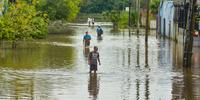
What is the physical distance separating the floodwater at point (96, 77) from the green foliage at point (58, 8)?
41940mm

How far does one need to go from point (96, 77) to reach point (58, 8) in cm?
5648

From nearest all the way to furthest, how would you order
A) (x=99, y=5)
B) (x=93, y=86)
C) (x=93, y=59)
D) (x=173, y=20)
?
1. (x=93, y=86)
2. (x=93, y=59)
3. (x=173, y=20)
4. (x=99, y=5)

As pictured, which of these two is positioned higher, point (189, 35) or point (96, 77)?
point (189, 35)

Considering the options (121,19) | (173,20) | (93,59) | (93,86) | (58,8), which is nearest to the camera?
(93,86)

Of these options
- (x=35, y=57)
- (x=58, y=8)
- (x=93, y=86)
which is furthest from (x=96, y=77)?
(x=58, y=8)

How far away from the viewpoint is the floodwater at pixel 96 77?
1920cm

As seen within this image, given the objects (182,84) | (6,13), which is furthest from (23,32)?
(182,84)

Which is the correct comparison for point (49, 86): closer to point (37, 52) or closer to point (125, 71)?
point (125, 71)

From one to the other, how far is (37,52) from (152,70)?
37.1 ft

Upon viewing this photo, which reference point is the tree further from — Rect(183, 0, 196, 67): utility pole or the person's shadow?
the person's shadow

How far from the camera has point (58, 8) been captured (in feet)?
263

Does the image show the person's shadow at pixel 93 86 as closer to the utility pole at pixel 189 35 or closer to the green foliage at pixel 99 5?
the utility pole at pixel 189 35

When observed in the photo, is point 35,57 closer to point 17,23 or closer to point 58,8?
point 17,23

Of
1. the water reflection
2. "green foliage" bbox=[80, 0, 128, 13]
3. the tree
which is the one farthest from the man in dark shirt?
"green foliage" bbox=[80, 0, 128, 13]
